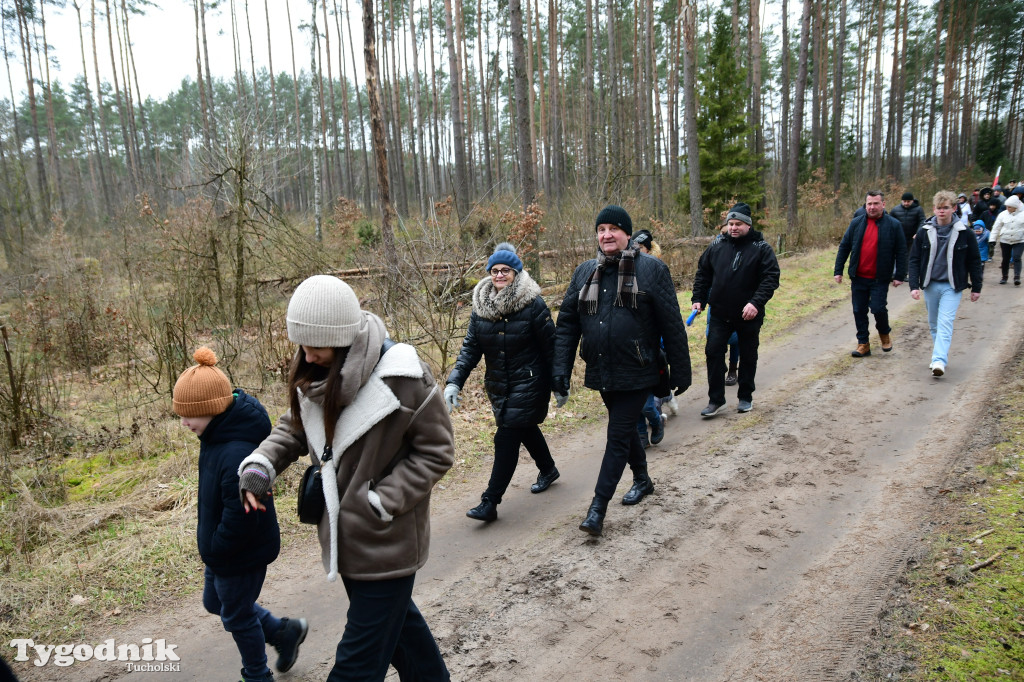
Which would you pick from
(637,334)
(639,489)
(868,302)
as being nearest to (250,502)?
(637,334)

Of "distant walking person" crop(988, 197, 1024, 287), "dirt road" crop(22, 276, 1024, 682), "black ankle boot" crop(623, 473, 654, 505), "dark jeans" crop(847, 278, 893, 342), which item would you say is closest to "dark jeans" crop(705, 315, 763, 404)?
"dirt road" crop(22, 276, 1024, 682)

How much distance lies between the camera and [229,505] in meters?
2.78

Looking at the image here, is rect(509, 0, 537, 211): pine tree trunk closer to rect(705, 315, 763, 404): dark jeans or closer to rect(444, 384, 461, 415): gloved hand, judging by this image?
rect(705, 315, 763, 404): dark jeans

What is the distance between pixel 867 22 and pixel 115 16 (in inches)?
1648

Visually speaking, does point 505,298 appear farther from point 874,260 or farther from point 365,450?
point 874,260

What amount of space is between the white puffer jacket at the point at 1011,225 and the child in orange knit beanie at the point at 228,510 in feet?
49.3

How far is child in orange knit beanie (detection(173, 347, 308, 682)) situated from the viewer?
2797 mm

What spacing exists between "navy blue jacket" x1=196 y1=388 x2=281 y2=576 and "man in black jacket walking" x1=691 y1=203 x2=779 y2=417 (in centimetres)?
506

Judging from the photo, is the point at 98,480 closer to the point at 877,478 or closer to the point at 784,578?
the point at 784,578

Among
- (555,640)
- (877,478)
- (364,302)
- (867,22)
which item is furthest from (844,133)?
(555,640)

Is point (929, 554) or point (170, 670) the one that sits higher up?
point (929, 554)

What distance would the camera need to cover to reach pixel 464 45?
33938mm

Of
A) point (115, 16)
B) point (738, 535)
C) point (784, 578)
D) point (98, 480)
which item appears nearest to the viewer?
point (784, 578)

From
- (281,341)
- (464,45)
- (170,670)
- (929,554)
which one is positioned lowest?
(170,670)
